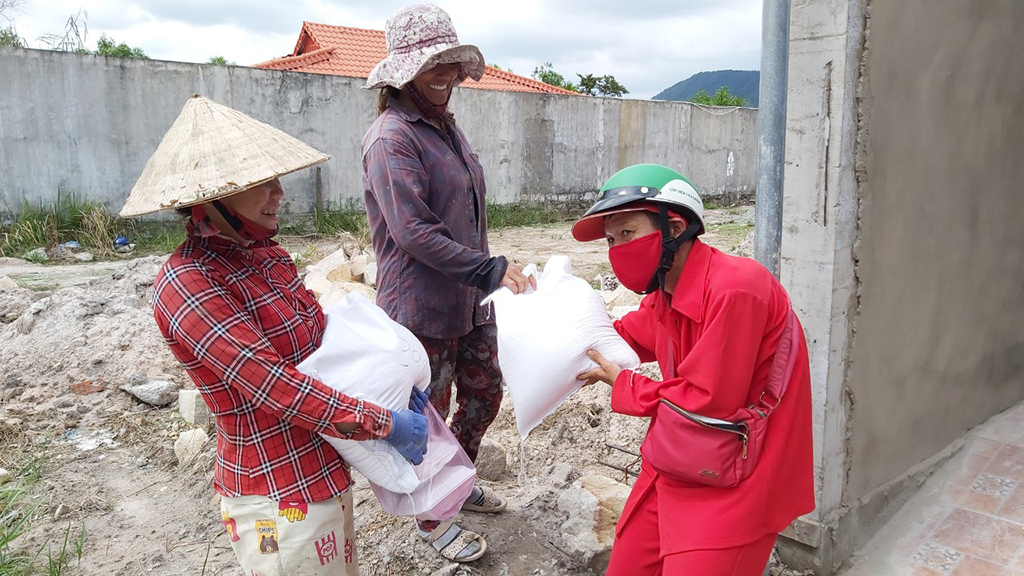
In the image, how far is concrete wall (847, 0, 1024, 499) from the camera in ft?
8.13

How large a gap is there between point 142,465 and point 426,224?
8.97ft

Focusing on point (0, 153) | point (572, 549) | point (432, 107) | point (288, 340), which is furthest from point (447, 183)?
point (0, 153)

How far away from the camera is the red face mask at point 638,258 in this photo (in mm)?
1828

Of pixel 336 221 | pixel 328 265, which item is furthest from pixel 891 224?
pixel 336 221

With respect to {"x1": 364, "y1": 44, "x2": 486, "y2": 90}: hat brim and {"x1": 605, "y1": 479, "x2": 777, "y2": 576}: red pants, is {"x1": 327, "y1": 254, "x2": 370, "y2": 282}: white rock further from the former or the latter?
{"x1": 605, "y1": 479, "x2": 777, "y2": 576}: red pants

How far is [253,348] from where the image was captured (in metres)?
1.69

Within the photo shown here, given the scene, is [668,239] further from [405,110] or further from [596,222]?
[405,110]

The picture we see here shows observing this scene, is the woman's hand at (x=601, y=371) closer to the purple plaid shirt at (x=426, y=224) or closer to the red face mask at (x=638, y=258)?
the red face mask at (x=638, y=258)

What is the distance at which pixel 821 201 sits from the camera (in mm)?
2416

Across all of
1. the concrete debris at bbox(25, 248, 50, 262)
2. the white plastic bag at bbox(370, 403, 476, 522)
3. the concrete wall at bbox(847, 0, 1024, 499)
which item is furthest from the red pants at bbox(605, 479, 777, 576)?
the concrete debris at bbox(25, 248, 50, 262)

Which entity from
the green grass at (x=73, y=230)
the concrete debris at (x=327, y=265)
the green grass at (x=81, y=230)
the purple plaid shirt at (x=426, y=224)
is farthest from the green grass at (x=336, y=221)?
the purple plaid shirt at (x=426, y=224)

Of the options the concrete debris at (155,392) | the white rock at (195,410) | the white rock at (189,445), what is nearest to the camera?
the white rock at (189,445)

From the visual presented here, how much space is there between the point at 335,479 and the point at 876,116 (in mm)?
2020

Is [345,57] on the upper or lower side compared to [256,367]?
upper
